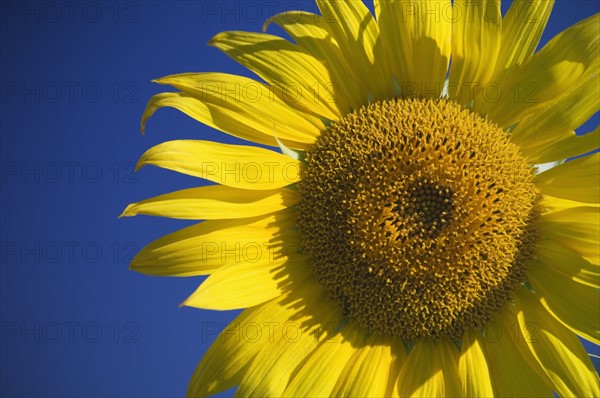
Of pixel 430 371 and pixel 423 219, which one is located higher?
pixel 423 219

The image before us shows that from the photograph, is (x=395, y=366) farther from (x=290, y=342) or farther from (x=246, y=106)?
(x=246, y=106)

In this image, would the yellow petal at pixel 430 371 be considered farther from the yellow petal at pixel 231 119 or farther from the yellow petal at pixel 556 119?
the yellow petal at pixel 231 119

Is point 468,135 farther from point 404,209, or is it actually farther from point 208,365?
point 208,365

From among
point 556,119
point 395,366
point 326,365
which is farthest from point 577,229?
point 326,365

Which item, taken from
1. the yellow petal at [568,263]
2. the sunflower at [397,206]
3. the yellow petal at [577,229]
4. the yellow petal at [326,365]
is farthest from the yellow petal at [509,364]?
the yellow petal at [326,365]

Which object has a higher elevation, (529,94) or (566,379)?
(529,94)

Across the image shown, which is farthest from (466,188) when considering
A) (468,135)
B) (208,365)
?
(208,365)

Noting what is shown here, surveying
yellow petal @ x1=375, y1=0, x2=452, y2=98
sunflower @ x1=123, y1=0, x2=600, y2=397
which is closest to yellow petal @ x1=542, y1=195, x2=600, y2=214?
sunflower @ x1=123, y1=0, x2=600, y2=397
